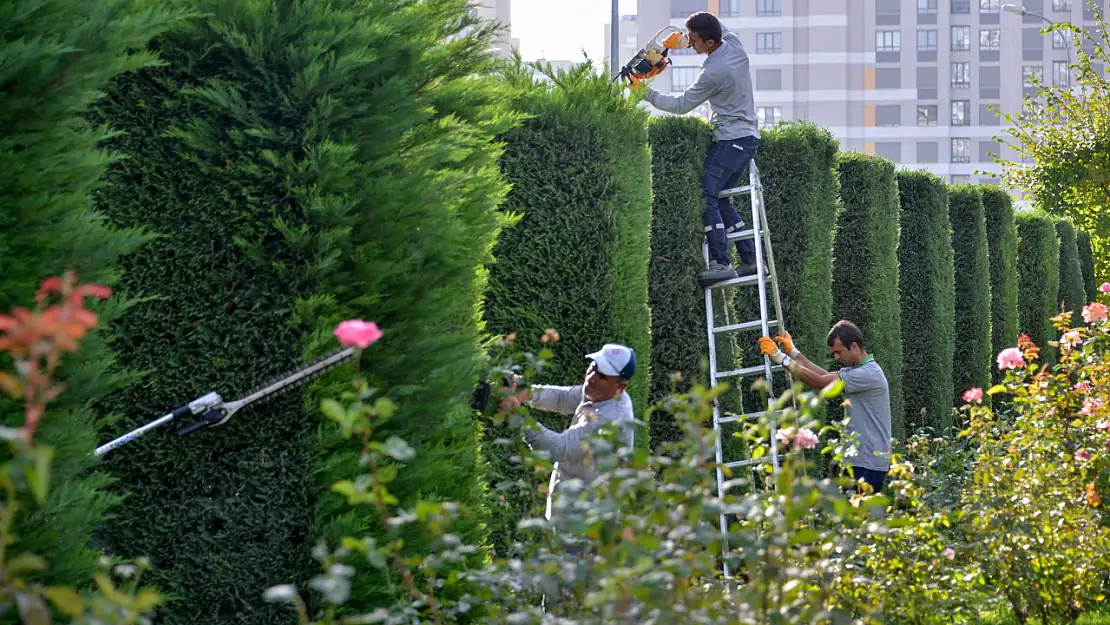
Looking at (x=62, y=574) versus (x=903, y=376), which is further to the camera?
(x=903, y=376)

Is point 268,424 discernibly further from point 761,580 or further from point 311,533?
point 761,580

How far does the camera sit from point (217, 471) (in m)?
4.47

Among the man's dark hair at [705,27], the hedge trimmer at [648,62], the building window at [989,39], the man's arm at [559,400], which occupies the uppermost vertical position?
the man's dark hair at [705,27]

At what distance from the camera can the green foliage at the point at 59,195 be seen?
10.6 ft

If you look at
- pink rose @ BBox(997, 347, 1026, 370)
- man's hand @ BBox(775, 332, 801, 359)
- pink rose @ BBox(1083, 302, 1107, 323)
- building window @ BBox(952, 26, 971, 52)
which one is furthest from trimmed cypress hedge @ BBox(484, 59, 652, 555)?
building window @ BBox(952, 26, 971, 52)

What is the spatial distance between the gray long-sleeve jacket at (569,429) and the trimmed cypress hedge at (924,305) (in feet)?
34.1

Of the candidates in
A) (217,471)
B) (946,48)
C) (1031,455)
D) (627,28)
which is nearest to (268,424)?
(217,471)

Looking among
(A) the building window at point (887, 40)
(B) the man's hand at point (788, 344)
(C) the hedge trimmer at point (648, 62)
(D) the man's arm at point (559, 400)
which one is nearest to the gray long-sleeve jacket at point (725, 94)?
(C) the hedge trimmer at point (648, 62)

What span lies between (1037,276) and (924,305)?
877 centimetres

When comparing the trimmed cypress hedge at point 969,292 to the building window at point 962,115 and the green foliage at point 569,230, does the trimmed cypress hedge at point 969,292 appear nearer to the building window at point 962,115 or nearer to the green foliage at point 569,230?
the green foliage at point 569,230

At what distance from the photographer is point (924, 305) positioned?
642 inches

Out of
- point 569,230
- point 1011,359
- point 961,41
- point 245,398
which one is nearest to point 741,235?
point 569,230

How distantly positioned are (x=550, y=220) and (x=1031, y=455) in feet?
9.84

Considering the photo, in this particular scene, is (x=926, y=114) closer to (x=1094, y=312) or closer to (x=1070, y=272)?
(x=1070, y=272)
